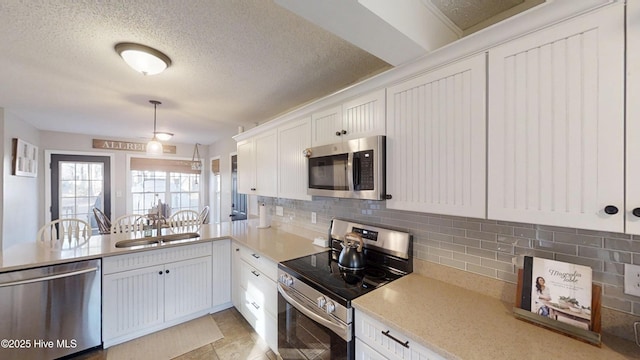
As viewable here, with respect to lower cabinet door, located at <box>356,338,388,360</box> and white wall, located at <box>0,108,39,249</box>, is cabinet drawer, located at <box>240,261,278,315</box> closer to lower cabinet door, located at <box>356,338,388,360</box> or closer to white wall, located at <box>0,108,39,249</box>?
lower cabinet door, located at <box>356,338,388,360</box>

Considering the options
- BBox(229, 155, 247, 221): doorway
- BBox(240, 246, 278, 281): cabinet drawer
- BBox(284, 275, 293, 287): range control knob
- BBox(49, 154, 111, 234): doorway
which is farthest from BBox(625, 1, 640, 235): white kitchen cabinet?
BBox(49, 154, 111, 234): doorway

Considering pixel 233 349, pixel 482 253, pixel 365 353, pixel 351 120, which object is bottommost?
pixel 233 349

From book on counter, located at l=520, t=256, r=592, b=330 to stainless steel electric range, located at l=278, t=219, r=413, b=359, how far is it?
0.64 m

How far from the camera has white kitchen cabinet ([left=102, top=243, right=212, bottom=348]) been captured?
2135 millimetres

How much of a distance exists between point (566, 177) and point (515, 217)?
22 centimetres

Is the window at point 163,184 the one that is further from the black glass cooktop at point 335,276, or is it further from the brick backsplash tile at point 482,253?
the brick backsplash tile at point 482,253

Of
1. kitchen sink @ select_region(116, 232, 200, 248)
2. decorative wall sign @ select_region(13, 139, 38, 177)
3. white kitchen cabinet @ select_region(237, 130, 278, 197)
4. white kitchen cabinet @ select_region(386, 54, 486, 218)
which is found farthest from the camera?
decorative wall sign @ select_region(13, 139, 38, 177)

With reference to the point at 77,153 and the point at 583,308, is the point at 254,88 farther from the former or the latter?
the point at 77,153

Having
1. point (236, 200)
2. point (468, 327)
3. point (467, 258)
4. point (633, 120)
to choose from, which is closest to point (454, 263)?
point (467, 258)

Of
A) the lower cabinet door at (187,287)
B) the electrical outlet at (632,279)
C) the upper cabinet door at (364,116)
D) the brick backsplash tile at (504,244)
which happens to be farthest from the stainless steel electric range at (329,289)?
the lower cabinet door at (187,287)

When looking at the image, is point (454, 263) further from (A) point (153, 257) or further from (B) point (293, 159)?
(A) point (153, 257)

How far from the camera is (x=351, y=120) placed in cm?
173

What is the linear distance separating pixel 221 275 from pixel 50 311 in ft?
4.21

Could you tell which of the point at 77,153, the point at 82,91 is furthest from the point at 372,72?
the point at 77,153
